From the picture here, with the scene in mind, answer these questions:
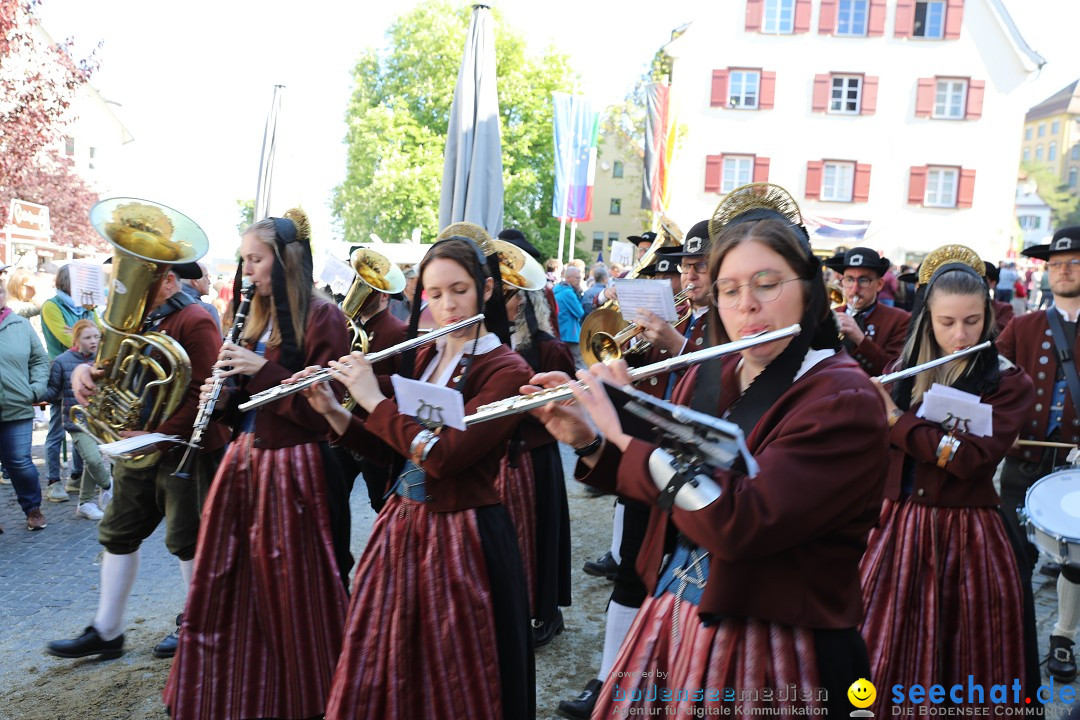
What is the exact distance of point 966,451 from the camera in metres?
3.56

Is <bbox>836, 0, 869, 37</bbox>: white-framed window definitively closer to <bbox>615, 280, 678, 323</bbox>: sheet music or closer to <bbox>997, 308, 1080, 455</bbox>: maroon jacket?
<bbox>997, 308, 1080, 455</bbox>: maroon jacket

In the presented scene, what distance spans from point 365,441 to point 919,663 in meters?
Answer: 2.47

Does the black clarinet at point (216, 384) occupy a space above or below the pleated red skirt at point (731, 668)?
above

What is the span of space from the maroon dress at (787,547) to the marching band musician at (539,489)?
264cm

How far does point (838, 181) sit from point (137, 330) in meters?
28.6

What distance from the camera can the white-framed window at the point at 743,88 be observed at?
2922cm

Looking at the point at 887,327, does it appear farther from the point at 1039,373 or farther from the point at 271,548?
the point at 271,548

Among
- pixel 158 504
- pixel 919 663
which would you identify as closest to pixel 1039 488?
pixel 919 663

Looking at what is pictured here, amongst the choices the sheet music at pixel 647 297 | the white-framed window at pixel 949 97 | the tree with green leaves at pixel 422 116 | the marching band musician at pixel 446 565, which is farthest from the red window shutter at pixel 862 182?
the marching band musician at pixel 446 565

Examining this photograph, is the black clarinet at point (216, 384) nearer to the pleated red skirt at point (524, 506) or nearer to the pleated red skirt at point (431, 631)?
the pleated red skirt at point (431, 631)

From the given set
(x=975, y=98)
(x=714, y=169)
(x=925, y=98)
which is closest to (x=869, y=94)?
(x=925, y=98)

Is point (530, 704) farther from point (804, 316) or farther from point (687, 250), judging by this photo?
point (687, 250)

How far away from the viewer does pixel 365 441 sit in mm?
3496

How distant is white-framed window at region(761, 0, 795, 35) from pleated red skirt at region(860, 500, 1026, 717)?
28.7 metres
